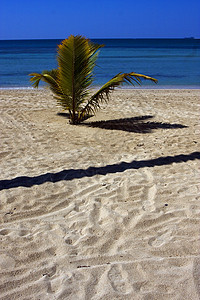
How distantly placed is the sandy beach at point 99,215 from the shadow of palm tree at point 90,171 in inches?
0.5

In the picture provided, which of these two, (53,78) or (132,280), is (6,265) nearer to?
(132,280)

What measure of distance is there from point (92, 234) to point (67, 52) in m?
5.26

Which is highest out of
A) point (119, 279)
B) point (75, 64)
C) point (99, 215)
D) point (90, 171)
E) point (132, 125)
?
point (75, 64)

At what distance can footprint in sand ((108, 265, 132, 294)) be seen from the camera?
2.60 m

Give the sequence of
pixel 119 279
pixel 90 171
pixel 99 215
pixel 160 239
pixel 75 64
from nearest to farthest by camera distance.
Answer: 1. pixel 119 279
2. pixel 160 239
3. pixel 99 215
4. pixel 90 171
5. pixel 75 64

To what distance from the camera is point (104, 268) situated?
2.83 meters

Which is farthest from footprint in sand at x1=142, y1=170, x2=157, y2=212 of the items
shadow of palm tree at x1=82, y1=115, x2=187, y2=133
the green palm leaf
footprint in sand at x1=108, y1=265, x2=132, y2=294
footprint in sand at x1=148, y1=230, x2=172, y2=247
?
the green palm leaf

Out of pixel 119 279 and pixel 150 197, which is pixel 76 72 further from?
pixel 119 279

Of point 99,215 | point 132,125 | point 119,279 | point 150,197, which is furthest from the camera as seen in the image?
point 132,125

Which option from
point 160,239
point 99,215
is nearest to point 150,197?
point 99,215

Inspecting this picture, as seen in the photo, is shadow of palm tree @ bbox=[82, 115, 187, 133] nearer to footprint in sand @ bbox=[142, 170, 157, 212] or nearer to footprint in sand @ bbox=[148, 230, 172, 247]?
footprint in sand @ bbox=[142, 170, 157, 212]

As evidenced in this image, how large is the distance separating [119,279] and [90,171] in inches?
94.7

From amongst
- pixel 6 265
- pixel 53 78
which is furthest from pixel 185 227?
pixel 53 78

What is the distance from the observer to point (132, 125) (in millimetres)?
8070
